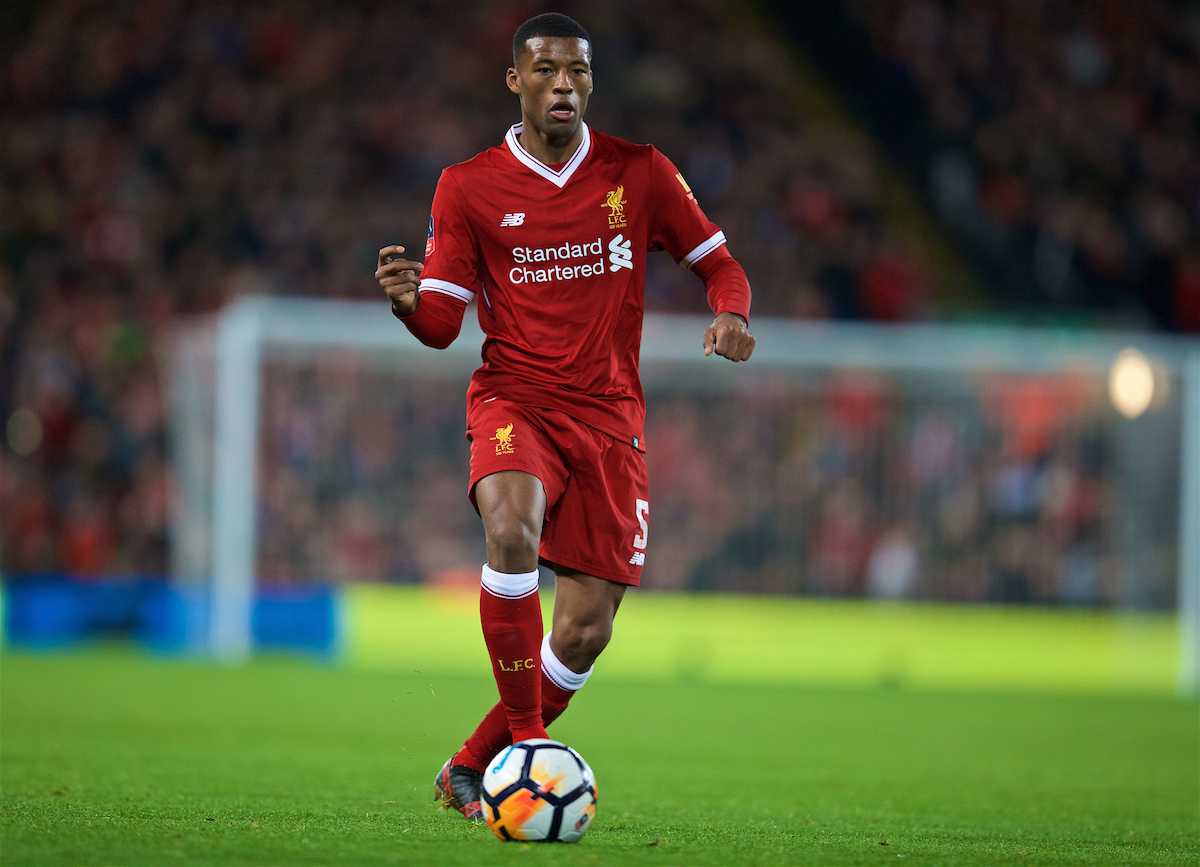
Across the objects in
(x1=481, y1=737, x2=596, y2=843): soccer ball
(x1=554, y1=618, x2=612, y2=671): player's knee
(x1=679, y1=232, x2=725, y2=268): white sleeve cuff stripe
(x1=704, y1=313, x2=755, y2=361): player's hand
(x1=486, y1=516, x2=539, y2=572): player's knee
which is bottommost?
(x1=481, y1=737, x2=596, y2=843): soccer ball

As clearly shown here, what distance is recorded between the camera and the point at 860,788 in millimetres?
5645

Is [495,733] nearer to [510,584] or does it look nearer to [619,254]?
[510,584]

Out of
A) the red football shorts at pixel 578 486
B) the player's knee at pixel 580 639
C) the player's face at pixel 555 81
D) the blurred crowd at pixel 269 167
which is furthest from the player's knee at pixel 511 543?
the blurred crowd at pixel 269 167

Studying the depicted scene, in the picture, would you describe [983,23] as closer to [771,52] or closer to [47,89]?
[771,52]

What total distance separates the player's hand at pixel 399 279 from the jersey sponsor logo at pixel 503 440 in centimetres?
43

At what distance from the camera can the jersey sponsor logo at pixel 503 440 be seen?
13.6 ft

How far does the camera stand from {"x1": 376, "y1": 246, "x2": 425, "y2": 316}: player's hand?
13.4ft

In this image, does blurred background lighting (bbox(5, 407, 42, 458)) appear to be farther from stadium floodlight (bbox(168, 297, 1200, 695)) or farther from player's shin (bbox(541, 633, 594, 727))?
player's shin (bbox(541, 633, 594, 727))

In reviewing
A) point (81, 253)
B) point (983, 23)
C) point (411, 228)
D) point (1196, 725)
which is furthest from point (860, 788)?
point (983, 23)

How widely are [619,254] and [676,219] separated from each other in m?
0.25

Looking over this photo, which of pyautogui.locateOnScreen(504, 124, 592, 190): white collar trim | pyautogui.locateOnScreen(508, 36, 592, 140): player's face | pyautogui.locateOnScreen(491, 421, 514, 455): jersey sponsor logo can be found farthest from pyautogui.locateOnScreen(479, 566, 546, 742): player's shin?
pyautogui.locateOnScreen(508, 36, 592, 140): player's face

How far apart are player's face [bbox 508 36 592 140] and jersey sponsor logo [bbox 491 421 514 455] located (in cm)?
91

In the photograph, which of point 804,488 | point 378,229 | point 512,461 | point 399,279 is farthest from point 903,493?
point 399,279

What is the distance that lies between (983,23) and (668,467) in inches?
371
